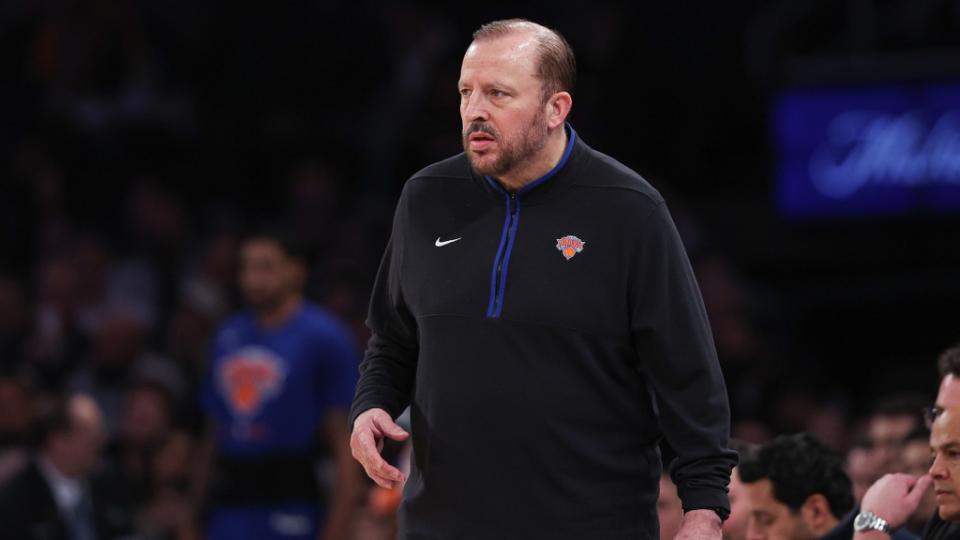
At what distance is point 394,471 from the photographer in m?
3.42

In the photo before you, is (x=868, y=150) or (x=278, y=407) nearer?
(x=278, y=407)

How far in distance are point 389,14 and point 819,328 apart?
341cm

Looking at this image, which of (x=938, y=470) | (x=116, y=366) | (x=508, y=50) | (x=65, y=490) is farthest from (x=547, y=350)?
(x=116, y=366)

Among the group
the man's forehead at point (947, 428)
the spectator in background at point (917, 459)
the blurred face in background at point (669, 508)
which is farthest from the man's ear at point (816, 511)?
the blurred face in background at point (669, 508)

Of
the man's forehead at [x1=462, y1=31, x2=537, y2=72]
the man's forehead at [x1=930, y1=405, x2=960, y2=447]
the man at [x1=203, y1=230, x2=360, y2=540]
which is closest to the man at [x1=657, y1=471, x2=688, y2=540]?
the man at [x1=203, y1=230, x2=360, y2=540]

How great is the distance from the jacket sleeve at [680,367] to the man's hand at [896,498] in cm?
80

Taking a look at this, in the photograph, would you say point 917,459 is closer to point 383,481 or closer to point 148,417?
point 383,481

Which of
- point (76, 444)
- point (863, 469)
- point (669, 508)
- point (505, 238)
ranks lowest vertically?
point (76, 444)

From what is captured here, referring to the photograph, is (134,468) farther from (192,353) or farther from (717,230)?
(717,230)

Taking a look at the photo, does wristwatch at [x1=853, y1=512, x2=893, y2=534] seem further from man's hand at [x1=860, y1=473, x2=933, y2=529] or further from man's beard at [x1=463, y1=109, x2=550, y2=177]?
man's beard at [x1=463, y1=109, x2=550, y2=177]

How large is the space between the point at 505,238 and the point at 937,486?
114 centimetres

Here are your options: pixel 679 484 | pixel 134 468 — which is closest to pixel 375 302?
pixel 679 484

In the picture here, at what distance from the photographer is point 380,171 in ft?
35.7

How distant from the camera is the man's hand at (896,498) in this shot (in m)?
4.08
